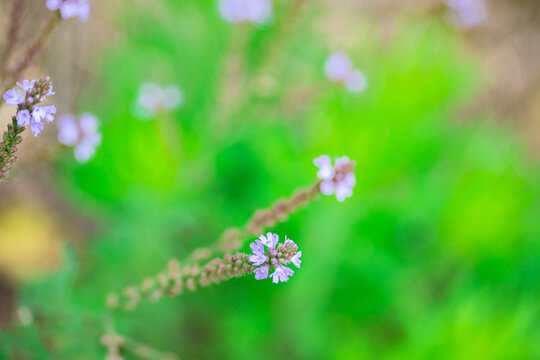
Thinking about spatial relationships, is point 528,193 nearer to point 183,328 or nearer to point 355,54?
point 355,54

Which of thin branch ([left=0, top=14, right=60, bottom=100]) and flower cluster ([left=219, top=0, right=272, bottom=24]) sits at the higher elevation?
A: flower cluster ([left=219, top=0, right=272, bottom=24])

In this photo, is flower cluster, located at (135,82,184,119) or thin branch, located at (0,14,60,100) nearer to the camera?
thin branch, located at (0,14,60,100)

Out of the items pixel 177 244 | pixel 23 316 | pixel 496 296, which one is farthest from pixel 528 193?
pixel 23 316

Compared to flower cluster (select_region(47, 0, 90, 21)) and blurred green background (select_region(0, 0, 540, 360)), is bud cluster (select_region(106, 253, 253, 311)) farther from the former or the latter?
blurred green background (select_region(0, 0, 540, 360))

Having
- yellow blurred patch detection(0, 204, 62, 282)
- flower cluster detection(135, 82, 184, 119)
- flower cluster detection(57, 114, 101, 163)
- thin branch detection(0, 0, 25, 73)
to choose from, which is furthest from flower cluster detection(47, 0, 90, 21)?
yellow blurred patch detection(0, 204, 62, 282)

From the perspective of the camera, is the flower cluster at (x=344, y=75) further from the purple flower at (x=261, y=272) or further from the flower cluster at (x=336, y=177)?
the purple flower at (x=261, y=272)

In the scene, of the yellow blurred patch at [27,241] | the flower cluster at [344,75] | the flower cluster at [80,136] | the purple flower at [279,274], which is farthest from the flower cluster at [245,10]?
the yellow blurred patch at [27,241]
